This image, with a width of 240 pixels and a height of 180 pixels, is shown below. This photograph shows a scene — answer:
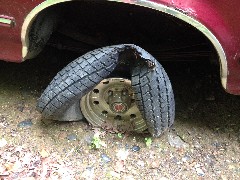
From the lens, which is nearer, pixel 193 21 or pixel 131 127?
pixel 193 21

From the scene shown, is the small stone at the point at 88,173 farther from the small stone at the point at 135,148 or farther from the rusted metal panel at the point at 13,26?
the rusted metal panel at the point at 13,26

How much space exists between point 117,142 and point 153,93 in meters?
0.51

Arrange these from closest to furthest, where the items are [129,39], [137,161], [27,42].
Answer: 1. [27,42]
2. [137,161]
3. [129,39]

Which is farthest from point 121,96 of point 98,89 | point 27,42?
point 27,42

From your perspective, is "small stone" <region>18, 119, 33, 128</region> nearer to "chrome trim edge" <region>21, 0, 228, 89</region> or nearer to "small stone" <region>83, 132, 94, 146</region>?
"small stone" <region>83, 132, 94, 146</region>

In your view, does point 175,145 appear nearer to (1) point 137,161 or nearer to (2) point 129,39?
(1) point 137,161

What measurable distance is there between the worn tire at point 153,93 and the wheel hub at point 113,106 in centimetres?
18

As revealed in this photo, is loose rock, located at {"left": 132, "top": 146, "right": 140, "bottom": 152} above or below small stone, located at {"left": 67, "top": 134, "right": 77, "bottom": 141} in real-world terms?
below

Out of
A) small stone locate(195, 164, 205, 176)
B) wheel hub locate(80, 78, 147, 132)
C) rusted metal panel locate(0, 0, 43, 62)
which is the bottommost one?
small stone locate(195, 164, 205, 176)

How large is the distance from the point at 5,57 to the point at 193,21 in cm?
115

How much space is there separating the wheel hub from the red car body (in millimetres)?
538

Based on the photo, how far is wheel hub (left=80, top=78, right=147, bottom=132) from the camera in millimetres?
2789

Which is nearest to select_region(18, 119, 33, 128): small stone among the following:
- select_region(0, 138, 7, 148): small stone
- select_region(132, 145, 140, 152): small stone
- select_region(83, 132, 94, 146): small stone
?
select_region(0, 138, 7, 148): small stone

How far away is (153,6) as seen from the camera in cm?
225
